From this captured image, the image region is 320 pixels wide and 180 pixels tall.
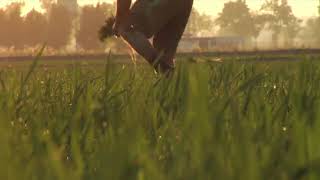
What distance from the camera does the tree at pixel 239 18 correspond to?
14850cm

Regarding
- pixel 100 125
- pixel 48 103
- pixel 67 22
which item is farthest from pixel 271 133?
pixel 67 22

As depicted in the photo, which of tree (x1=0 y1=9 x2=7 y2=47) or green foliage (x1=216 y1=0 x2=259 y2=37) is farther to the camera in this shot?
green foliage (x1=216 y1=0 x2=259 y2=37)

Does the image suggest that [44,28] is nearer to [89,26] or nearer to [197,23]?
[89,26]

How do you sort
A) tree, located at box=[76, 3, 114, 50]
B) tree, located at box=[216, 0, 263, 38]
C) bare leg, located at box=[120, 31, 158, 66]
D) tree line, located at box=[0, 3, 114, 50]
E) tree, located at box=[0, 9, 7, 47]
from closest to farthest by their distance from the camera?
bare leg, located at box=[120, 31, 158, 66], tree, located at box=[0, 9, 7, 47], tree line, located at box=[0, 3, 114, 50], tree, located at box=[76, 3, 114, 50], tree, located at box=[216, 0, 263, 38]

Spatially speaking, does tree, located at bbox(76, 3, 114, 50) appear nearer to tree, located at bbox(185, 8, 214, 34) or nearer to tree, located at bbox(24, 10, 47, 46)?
tree, located at bbox(24, 10, 47, 46)

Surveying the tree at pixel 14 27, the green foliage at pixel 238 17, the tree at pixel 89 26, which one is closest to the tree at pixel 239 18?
the green foliage at pixel 238 17

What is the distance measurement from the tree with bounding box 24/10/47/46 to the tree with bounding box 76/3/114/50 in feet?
21.5

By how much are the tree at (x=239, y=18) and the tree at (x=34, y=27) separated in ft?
199

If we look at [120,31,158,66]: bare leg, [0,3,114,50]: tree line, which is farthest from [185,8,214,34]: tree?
[120,31,158,66]: bare leg

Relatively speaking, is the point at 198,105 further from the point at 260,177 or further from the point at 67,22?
the point at 67,22

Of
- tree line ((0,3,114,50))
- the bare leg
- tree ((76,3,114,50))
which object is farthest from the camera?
tree ((76,3,114,50))

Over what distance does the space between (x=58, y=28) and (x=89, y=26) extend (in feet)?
19.1

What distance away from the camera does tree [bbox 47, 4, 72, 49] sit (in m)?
101

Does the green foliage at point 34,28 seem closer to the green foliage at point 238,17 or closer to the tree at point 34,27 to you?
the tree at point 34,27
